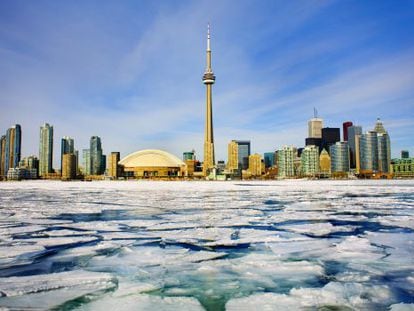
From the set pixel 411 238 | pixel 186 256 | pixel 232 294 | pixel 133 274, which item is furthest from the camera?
pixel 411 238

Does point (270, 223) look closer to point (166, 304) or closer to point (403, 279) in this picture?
point (403, 279)

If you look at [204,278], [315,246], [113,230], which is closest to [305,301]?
[204,278]

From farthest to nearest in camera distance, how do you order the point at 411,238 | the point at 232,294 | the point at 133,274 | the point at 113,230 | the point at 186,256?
the point at 113,230
the point at 411,238
the point at 186,256
the point at 133,274
the point at 232,294

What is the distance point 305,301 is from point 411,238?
646cm

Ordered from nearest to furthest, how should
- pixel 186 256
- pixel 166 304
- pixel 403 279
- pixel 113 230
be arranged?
1. pixel 166 304
2. pixel 403 279
3. pixel 186 256
4. pixel 113 230

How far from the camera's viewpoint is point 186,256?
26.8 feet

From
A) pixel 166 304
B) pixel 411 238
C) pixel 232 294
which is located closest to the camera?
pixel 166 304

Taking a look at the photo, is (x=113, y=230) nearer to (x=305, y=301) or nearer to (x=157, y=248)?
(x=157, y=248)

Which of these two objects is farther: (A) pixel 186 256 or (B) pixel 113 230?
(B) pixel 113 230

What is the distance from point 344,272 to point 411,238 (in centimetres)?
444

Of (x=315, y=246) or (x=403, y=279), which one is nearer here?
(x=403, y=279)

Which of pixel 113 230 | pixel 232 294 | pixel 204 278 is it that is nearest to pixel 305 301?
pixel 232 294

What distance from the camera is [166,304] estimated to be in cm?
523

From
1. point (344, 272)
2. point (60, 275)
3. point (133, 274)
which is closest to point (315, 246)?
point (344, 272)
